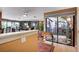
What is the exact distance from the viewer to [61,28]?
1.40 m

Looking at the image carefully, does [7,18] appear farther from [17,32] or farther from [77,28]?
Answer: [77,28]

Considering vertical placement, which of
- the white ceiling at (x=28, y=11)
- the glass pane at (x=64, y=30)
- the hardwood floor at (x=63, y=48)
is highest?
the white ceiling at (x=28, y=11)

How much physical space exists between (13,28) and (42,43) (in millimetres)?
440

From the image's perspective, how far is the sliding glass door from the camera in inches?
53.4

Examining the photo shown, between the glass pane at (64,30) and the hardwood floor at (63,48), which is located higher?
the glass pane at (64,30)

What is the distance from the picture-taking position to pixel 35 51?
4.78ft

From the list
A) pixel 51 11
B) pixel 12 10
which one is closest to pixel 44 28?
pixel 51 11

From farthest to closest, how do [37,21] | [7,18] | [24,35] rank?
[24,35]
[37,21]
[7,18]

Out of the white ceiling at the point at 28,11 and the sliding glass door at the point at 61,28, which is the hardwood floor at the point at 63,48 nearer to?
the sliding glass door at the point at 61,28

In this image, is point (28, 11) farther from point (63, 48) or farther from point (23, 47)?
point (63, 48)

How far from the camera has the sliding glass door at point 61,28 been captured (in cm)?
136

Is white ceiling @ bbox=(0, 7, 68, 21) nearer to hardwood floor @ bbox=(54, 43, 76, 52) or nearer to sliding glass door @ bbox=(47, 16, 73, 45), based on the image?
sliding glass door @ bbox=(47, 16, 73, 45)

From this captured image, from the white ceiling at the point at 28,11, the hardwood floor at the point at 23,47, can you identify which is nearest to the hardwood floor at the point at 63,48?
the hardwood floor at the point at 23,47
